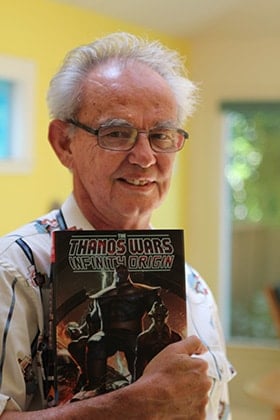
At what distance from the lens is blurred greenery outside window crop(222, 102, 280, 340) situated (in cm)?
459

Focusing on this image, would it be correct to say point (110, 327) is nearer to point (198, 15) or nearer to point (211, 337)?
point (211, 337)

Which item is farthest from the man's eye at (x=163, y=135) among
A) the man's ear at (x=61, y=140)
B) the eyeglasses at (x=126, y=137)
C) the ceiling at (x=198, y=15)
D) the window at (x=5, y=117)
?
the ceiling at (x=198, y=15)

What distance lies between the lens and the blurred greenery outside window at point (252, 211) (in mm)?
4590

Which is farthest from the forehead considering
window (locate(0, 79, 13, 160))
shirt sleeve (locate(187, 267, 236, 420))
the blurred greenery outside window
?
the blurred greenery outside window

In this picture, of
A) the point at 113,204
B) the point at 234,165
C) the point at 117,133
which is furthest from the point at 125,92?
the point at 234,165

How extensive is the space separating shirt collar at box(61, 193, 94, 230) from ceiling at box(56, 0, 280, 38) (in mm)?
2641

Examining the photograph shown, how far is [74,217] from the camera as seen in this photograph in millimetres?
1299

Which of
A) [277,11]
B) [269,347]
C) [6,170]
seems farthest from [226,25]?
[269,347]

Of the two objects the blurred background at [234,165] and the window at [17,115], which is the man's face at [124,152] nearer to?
the window at [17,115]

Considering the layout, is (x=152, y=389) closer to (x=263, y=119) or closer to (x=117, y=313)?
(x=117, y=313)

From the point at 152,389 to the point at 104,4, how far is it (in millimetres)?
3075

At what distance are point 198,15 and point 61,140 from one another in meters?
3.07

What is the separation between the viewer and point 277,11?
4078mm

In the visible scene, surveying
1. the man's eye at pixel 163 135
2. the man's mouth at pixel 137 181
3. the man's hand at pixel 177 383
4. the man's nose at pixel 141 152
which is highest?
the man's eye at pixel 163 135
